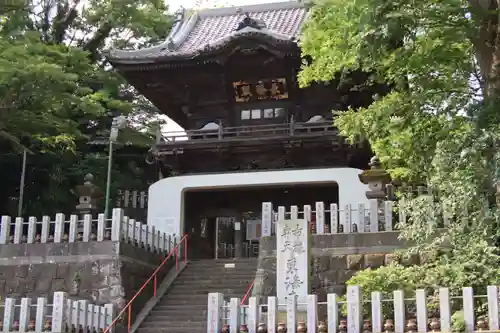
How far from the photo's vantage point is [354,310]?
383 inches

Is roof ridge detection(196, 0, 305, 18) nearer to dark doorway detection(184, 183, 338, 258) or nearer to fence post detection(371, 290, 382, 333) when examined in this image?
dark doorway detection(184, 183, 338, 258)

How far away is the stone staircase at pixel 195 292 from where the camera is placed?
13906mm

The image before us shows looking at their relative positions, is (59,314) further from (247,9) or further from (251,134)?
(247,9)

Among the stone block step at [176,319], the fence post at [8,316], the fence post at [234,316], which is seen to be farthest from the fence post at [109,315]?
the fence post at [234,316]

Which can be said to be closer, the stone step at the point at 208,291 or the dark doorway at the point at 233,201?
the stone step at the point at 208,291

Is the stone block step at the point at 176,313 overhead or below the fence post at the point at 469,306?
below

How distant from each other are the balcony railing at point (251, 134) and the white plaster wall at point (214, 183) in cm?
100

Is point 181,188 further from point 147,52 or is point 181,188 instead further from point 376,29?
point 376,29

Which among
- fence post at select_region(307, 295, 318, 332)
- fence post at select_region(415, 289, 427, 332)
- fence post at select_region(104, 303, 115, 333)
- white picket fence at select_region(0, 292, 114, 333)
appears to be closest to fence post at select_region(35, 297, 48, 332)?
white picket fence at select_region(0, 292, 114, 333)

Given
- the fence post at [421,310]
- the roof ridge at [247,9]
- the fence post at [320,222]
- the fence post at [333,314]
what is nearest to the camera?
the fence post at [421,310]

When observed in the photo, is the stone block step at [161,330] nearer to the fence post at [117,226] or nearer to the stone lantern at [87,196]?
the fence post at [117,226]

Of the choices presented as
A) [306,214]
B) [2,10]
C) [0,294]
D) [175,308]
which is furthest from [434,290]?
[2,10]

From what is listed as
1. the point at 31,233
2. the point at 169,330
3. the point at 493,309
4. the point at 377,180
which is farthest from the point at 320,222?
the point at 31,233

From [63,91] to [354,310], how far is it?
11.0 meters
